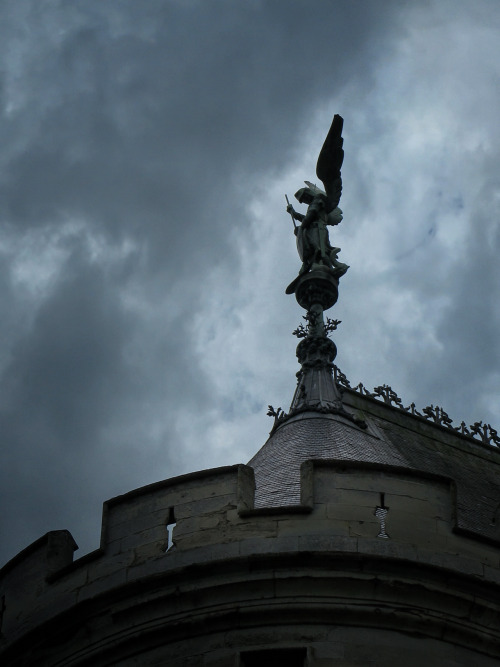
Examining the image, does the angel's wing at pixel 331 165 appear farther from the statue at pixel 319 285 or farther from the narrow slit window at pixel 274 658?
the narrow slit window at pixel 274 658

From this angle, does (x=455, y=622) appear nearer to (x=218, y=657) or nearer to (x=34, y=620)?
(x=218, y=657)

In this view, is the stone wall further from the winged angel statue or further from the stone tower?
the winged angel statue

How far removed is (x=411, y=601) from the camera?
16344mm

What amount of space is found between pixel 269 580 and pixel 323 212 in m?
11.1

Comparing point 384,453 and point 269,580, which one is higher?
point 384,453

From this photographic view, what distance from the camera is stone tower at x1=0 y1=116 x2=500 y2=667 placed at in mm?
16203

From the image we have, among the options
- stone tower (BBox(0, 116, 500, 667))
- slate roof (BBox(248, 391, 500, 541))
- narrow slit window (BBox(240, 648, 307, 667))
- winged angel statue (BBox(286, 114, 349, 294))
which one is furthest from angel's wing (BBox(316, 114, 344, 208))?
narrow slit window (BBox(240, 648, 307, 667))

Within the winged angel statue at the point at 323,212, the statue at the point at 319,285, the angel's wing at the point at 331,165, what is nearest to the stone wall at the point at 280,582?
the statue at the point at 319,285

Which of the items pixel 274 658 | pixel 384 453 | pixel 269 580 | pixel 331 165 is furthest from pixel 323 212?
pixel 274 658

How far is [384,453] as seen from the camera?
21969 mm

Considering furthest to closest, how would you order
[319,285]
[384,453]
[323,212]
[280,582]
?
[323,212] → [319,285] → [384,453] → [280,582]

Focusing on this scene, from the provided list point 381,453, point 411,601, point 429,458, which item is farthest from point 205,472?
point 429,458

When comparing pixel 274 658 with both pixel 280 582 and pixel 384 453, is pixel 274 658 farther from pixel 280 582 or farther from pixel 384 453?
pixel 384 453

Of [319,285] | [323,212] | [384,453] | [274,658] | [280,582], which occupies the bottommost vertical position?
[274,658]
